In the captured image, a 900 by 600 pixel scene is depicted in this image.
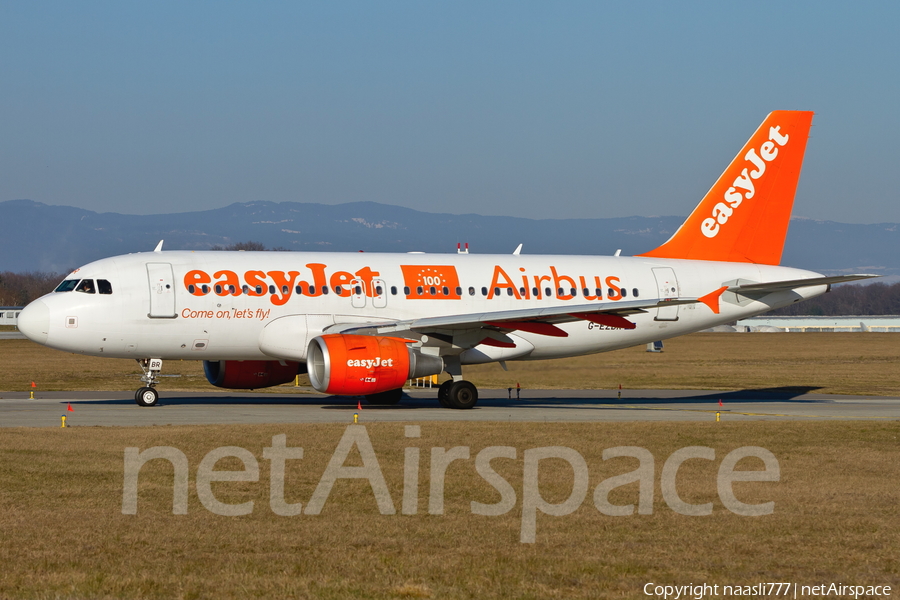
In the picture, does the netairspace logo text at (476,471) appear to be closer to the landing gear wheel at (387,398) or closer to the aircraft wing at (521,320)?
the aircraft wing at (521,320)

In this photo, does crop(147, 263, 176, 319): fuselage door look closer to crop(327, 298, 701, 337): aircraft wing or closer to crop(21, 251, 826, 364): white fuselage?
crop(21, 251, 826, 364): white fuselage

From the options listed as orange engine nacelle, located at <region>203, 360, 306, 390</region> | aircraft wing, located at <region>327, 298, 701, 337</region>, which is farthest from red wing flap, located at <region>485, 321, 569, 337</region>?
orange engine nacelle, located at <region>203, 360, 306, 390</region>

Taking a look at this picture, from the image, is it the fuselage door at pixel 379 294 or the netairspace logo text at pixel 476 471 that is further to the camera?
the fuselage door at pixel 379 294

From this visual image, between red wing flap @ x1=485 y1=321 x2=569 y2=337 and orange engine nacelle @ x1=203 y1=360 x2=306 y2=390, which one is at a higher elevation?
red wing flap @ x1=485 y1=321 x2=569 y2=337

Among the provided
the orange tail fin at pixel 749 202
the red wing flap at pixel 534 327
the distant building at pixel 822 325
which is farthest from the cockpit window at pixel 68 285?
the distant building at pixel 822 325

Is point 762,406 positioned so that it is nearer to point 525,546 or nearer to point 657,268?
point 657,268

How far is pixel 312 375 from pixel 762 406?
13108 millimetres

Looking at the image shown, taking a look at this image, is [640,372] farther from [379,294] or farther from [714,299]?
[379,294]

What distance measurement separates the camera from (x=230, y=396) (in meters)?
33.2

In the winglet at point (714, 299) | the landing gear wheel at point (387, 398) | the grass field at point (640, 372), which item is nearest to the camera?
the winglet at point (714, 299)

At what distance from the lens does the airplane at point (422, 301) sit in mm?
26219

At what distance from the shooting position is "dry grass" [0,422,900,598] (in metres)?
8.81

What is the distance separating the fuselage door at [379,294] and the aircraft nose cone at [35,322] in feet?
27.3

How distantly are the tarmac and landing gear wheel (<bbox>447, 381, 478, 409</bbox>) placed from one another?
13.2 inches
